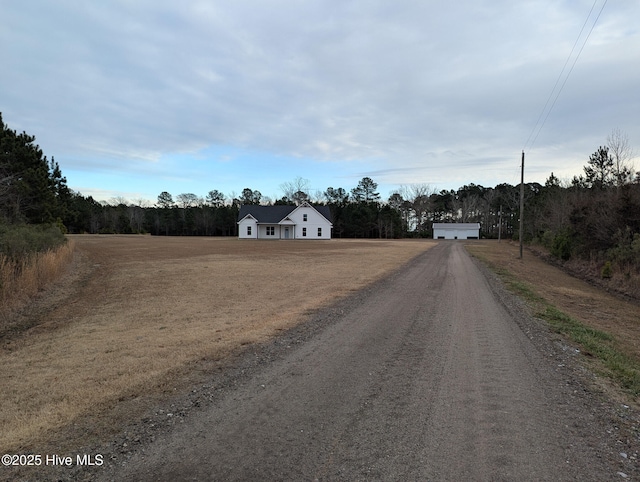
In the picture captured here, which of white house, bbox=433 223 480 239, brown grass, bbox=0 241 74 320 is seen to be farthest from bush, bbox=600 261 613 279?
white house, bbox=433 223 480 239

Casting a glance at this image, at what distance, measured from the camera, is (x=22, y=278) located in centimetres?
1195

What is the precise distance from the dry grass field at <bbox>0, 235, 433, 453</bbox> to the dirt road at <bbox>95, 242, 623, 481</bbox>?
0.89 metres

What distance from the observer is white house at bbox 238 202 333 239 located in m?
70.2

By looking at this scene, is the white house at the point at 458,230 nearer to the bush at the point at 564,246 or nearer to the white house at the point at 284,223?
the white house at the point at 284,223

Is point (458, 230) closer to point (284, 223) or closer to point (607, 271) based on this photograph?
point (284, 223)

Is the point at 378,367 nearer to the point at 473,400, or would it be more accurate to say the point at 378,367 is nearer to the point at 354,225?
the point at 473,400

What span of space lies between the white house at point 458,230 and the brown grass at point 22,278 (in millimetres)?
84952

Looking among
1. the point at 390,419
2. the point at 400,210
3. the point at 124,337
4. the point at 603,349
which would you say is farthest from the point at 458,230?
the point at 390,419

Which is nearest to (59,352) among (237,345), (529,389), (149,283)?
(237,345)

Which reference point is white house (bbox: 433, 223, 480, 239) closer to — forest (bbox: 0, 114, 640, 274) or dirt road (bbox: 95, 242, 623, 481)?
forest (bbox: 0, 114, 640, 274)

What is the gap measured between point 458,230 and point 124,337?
9101cm

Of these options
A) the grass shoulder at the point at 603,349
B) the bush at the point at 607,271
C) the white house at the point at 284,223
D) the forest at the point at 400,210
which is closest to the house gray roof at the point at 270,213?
the white house at the point at 284,223

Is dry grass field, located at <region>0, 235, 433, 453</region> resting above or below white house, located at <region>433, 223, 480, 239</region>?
below

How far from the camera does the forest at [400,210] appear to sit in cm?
2122
